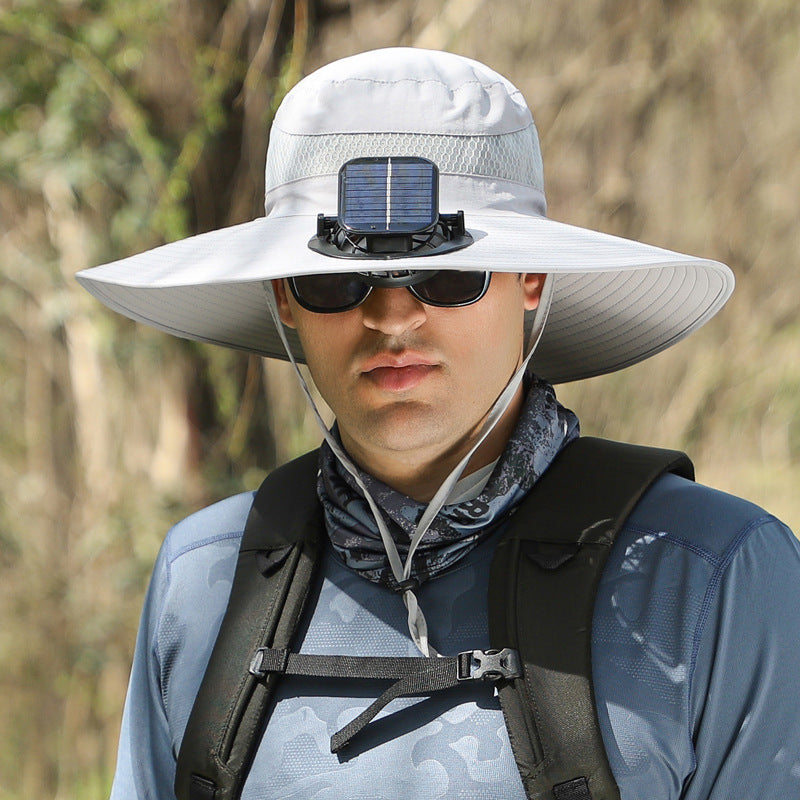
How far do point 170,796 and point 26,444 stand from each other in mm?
2429

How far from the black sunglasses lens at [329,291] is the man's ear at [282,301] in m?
0.14

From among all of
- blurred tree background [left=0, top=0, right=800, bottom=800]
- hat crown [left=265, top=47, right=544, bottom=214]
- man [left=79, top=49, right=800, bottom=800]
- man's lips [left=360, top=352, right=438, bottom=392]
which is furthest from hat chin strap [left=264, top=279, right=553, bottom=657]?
blurred tree background [left=0, top=0, right=800, bottom=800]

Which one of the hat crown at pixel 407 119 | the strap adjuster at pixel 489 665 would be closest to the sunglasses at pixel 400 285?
Answer: the hat crown at pixel 407 119

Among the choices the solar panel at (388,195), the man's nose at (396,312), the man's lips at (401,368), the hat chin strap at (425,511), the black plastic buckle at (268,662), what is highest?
the solar panel at (388,195)

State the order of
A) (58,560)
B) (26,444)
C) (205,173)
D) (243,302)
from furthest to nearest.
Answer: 1. (26,444)
2. (58,560)
3. (205,173)
4. (243,302)

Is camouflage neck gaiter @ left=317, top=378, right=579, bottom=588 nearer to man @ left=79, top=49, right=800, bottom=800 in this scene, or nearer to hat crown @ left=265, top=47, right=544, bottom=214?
man @ left=79, top=49, right=800, bottom=800

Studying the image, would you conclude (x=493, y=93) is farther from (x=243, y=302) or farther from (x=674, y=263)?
(x=243, y=302)

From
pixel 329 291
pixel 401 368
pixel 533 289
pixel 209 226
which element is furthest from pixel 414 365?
pixel 209 226

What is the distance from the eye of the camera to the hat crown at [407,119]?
52.6 inches

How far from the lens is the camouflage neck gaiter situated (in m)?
1.34

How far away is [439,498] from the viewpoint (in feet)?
4.43

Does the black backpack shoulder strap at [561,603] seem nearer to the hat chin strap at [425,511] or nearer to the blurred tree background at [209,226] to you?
the hat chin strap at [425,511]

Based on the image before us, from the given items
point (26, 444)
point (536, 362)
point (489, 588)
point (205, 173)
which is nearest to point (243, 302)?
point (536, 362)

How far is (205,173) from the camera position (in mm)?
3100
